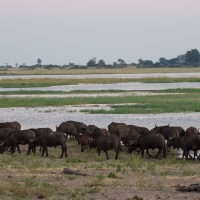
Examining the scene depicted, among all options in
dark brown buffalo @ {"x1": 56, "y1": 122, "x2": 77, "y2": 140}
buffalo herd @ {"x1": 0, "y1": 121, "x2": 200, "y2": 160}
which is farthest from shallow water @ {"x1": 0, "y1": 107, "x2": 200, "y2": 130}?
buffalo herd @ {"x1": 0, "y1": 121, "x2": 200, "y2": 160}

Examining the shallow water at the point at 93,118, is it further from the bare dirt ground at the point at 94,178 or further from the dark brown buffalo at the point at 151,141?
the bare dirt ground at the point at 94,178

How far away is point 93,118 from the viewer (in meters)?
31.0

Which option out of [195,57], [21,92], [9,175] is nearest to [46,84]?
[21,92]

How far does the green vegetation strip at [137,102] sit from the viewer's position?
113 ft

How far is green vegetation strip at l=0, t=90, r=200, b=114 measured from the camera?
34344mm

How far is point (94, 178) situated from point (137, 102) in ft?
86.2

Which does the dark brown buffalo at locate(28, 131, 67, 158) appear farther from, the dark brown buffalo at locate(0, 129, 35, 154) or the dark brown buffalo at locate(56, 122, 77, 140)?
the dark brown buffalo at locate(56, 122, 77, 140)

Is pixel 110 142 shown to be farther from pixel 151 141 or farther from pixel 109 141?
pixel 151 141

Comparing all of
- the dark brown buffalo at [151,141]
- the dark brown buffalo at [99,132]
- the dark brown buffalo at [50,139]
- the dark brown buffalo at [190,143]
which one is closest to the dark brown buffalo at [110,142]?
the dark brown buffalo at [151,141]

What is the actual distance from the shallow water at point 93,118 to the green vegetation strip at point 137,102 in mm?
1666

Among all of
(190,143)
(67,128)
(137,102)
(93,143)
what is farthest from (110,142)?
(137,102)

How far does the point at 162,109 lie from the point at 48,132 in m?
17.1

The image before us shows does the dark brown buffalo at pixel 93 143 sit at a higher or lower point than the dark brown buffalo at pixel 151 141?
lower

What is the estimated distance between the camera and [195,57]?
170m
